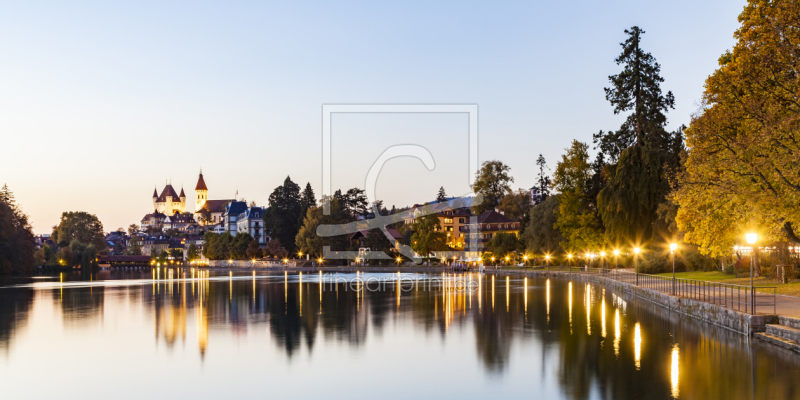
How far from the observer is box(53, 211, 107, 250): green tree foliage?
171625mm

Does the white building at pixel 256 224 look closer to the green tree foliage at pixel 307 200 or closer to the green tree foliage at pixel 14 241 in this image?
the green tree foliage at pixel 307 200

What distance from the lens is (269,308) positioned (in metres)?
36.5

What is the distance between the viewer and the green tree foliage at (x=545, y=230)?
75688mm

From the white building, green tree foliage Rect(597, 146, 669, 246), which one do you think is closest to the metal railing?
green tree foliage Rect(597, 146, 669, 246)

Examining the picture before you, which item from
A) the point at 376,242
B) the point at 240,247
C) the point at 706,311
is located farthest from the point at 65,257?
the point at 706,311

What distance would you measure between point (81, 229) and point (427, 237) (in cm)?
11072

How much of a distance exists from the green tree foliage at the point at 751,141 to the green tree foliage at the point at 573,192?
38.2 meters

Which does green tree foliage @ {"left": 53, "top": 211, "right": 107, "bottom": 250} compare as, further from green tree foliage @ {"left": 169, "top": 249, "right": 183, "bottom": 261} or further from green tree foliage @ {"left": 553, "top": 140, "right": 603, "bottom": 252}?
green tree foliage @ {"left": 553, "top": 140, "right": 603, "bottom": 252}

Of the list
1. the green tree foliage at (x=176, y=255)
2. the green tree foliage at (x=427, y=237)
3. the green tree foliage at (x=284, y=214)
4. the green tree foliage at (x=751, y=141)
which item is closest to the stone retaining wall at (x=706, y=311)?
the green tree foliage at (x=751, y=141)

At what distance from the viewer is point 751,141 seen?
25.4 m

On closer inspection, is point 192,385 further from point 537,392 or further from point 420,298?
point 420,298

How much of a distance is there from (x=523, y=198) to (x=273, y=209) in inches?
1880

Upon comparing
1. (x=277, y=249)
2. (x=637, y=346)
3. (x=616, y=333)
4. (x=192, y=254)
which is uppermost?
(x=637, y=346)

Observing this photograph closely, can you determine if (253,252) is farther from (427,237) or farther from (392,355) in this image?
(392,355)
